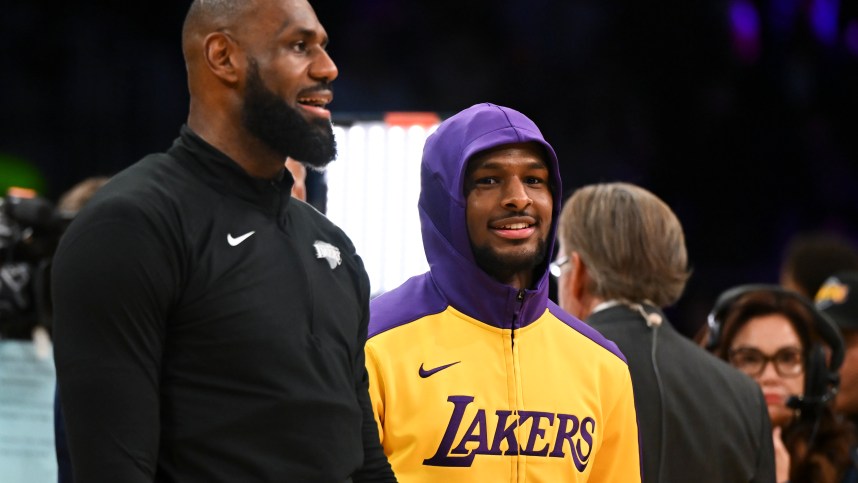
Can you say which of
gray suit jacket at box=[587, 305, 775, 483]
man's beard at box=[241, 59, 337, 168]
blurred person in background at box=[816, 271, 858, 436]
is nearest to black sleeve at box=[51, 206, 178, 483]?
man's beard at box=[241, 59, 337, 168]

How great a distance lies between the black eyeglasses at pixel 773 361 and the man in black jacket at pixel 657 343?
0.28 m

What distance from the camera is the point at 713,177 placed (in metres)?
6.93

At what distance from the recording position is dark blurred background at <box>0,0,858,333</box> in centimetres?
684

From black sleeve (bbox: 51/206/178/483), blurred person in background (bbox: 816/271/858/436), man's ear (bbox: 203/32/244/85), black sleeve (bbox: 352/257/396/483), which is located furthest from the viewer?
blurred person in background (bbox: 816/271/858/436)

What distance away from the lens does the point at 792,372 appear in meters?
2.88

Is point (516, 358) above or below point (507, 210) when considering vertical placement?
below

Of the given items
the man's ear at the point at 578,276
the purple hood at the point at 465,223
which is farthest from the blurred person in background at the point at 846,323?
the purple hood at the point at 465,223

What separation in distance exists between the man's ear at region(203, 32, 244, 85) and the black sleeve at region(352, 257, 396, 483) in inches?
14.0

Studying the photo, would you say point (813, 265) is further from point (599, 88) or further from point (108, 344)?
point (108, 344)

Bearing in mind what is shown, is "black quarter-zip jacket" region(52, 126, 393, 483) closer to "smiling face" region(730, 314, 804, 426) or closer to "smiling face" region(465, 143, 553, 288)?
"smiling face" region(465, 143, 553, 288)

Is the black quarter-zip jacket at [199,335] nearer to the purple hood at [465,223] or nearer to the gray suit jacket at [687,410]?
the purple hood at [465,223]

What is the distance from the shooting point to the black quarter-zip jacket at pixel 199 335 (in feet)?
4.53

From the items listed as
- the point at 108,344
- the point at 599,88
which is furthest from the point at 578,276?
the point at 599,88

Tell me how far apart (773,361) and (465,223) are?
1134 millimetres
